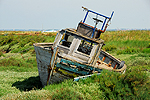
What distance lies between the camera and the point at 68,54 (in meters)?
8.05

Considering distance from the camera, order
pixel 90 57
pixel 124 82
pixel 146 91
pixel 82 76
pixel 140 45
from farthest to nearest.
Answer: pixel 140 45
pixel 90 57
pixel 82 76
pixel 124 82
pixel 146 91

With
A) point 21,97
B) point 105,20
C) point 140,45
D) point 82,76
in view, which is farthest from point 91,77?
point 140,45

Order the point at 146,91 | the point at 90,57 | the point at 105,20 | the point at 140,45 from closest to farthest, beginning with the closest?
the point at 146,91 → the point at 90,57 → the point at 105,20 → the point at 140,45

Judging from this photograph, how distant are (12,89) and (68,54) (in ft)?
12.9

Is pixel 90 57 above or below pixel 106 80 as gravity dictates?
above

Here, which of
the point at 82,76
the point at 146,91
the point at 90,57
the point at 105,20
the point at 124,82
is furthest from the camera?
the point at 105,20

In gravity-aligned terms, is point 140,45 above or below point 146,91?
above

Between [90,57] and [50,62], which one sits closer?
[50,62]

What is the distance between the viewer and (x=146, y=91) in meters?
6.06

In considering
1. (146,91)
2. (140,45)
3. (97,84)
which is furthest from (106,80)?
(140,45)

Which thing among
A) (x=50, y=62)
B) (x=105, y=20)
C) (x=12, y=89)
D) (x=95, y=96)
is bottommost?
(x=12, y=89)

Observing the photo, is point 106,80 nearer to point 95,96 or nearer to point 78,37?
point 95,96

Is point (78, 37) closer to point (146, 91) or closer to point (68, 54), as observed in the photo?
point (68, 54)

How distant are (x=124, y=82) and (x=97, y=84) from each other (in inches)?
50.4
